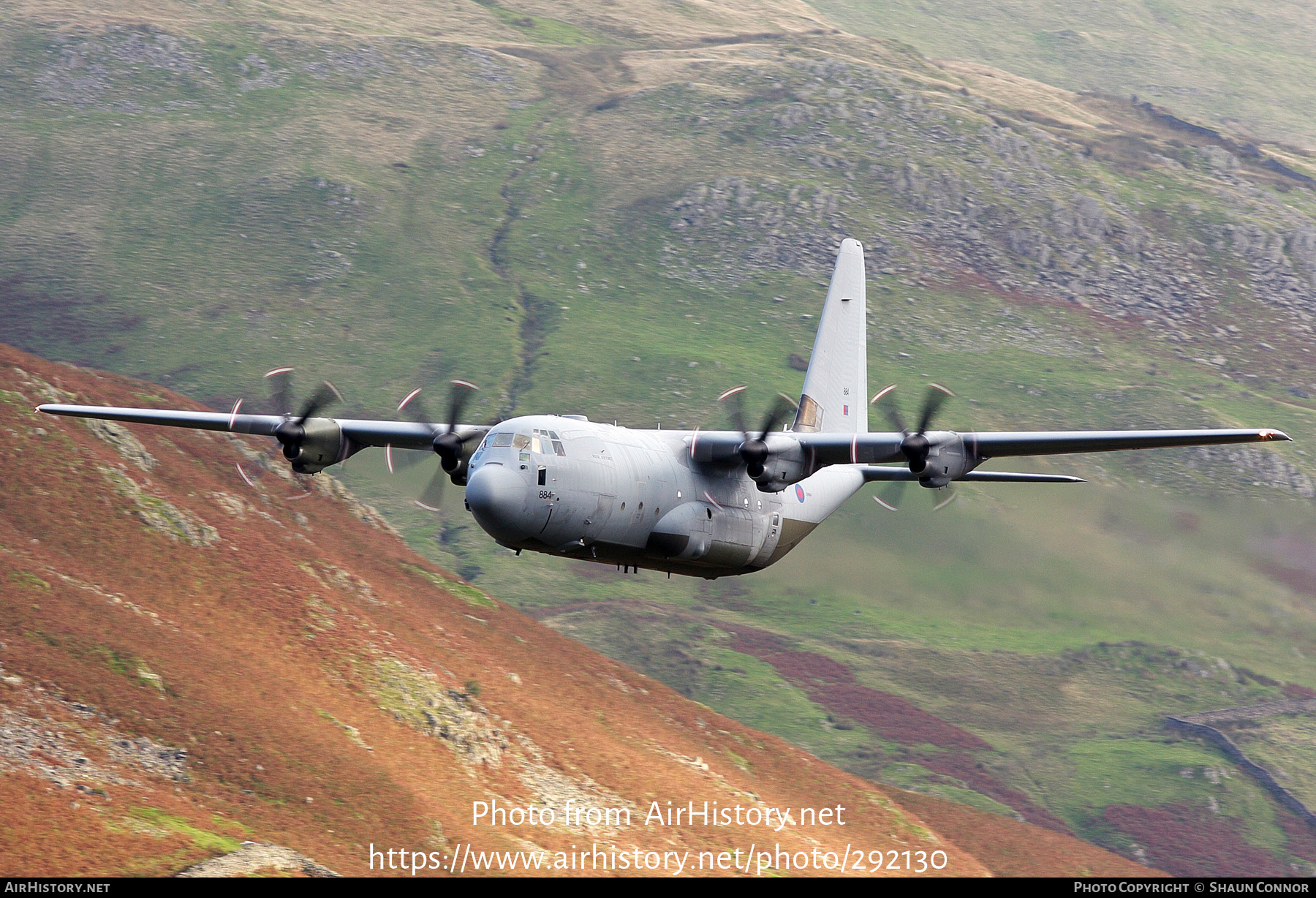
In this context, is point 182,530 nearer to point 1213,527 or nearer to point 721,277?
point 1213,527

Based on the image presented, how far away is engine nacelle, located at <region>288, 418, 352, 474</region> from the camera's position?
3669cm

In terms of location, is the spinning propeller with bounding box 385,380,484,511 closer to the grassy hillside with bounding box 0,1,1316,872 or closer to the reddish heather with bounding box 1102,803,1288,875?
the grassy hillside with bounding box 0,1,1316,872

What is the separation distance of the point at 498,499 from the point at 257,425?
37.7 ft

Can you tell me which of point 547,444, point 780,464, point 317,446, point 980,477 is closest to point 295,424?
point 317,446

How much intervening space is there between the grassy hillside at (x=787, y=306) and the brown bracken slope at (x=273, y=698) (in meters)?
36.9

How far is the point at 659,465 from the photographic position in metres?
33.8

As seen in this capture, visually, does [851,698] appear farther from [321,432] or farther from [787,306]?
[321,432]

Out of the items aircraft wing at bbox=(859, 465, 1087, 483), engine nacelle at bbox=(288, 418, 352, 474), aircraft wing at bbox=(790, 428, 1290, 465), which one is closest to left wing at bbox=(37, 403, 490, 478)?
engine nacelle at bbox=(288, 418, 352, 474)

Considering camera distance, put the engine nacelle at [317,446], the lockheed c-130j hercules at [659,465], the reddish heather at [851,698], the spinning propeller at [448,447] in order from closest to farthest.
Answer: the lockheed c-130j hercules at [659,465]
the spinning propeller at [448,447]
the engine nacelle at [317,446]
the reddish heather at [851,698]

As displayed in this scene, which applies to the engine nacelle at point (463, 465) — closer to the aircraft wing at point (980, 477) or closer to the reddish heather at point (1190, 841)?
the aircraft wing at point (980, 477)

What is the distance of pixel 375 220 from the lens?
160500 millimetres

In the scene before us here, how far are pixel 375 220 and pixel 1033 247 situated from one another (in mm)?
85631

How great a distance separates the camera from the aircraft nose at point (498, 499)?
29.4 metres

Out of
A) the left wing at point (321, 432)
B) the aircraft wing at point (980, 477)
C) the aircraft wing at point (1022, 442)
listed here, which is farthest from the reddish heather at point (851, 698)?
the aircraft wing at point (1022, 442)
